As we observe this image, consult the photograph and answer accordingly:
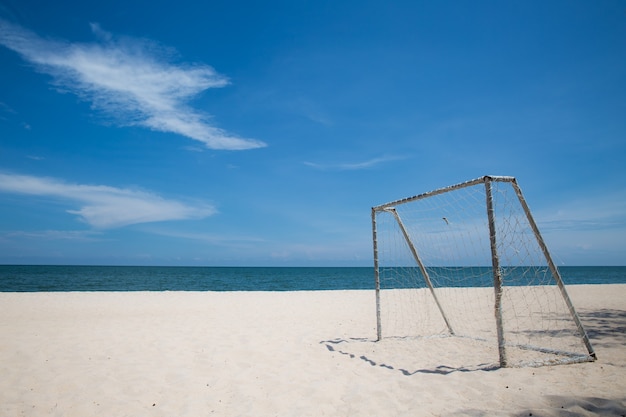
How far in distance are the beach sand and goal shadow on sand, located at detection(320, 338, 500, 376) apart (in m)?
0.02

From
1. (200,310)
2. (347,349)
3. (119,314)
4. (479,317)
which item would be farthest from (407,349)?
(119,314)

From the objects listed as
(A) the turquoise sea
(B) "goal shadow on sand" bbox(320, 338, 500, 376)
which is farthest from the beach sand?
(A) the turquoise sea

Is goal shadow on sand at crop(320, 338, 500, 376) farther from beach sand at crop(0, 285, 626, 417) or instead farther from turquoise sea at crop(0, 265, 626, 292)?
turquoise sea at crop(0, 265, 626, 292)

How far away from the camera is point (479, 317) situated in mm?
10047

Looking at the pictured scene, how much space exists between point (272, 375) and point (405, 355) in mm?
2465

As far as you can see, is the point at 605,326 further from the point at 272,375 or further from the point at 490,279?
the point at 272,375

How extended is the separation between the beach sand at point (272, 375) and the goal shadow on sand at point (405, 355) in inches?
0.8

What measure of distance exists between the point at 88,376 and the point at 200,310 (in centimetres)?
675

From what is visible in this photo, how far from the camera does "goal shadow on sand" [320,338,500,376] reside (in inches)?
201

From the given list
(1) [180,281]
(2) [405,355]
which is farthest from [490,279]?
(1) [180,281]

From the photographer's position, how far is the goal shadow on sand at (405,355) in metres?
5.09

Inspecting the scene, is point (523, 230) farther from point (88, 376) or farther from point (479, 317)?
point (88, 376)

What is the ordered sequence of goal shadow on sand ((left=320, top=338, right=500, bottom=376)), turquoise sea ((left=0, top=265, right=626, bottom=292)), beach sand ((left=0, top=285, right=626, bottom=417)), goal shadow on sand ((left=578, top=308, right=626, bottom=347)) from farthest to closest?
turquoise sea ((left=0, top=265, right=626, bottom=292))
goal shadow on sand ((left=578, top=308, right=626, bottom=347))
goal shadow on sand ((left=320, top=338, right=500, bottom=376))
beach sand ((left=0, top=285, right=626, bottom=417))

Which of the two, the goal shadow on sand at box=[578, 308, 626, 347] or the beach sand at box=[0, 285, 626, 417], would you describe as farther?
the goal shadow on sand at box=[578, 308, 626, 347]
